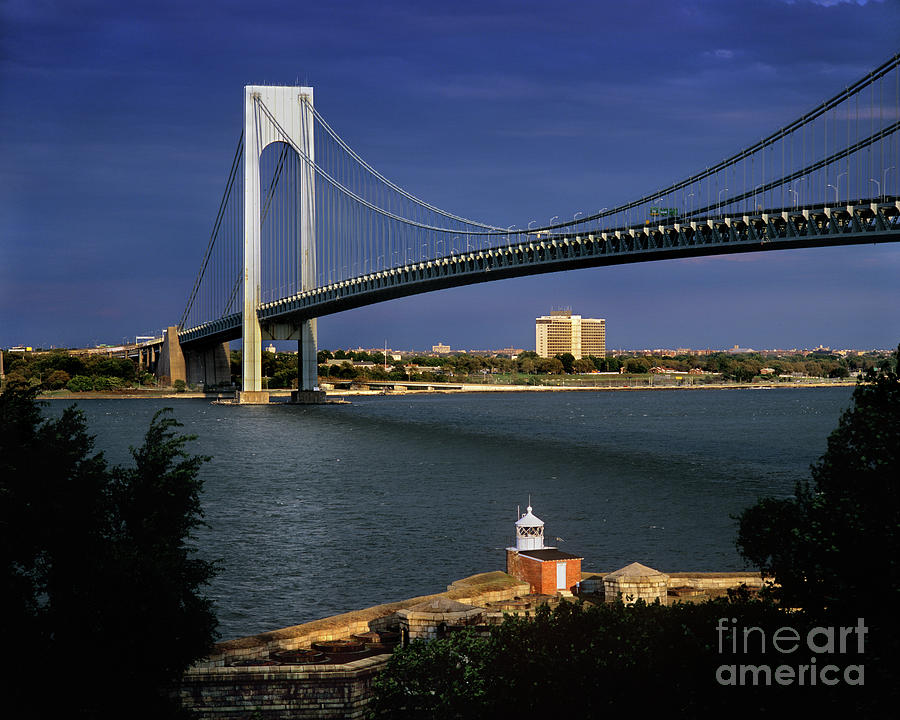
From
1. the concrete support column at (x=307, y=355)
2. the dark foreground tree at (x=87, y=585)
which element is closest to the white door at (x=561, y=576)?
the dark foreground tree at (x=87, y=585)

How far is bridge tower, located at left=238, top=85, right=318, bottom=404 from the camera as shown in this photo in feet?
276

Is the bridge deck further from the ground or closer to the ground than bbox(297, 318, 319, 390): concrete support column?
further from the ground

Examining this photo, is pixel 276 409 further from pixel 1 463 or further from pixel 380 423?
pixel 1 463

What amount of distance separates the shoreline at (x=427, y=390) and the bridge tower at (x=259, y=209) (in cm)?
826

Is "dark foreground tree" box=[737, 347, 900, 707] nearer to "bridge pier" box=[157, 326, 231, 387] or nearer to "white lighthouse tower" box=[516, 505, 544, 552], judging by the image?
"white lighthouse tower" box=[516, 505, 544, 552]

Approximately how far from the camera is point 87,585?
43.5ft

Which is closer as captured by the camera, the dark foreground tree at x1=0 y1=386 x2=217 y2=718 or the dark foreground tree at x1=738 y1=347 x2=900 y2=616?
the dark foreground tree at x1=738 y1=347 x2=900 y2=616

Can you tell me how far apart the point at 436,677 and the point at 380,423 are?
57.8m

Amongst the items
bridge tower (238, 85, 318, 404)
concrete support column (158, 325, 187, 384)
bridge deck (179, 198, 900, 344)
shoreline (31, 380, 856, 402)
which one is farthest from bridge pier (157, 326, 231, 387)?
bridge deck (179, 198, 900, 344)

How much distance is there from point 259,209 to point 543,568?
7464cm

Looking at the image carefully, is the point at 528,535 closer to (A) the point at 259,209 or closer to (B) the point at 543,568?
(B) the point at 543,568

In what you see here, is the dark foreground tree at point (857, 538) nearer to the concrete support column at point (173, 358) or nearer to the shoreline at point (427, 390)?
the shoreline at point (427, 390)

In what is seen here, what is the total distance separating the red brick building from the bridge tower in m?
66.1

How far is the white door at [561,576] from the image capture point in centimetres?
1642
